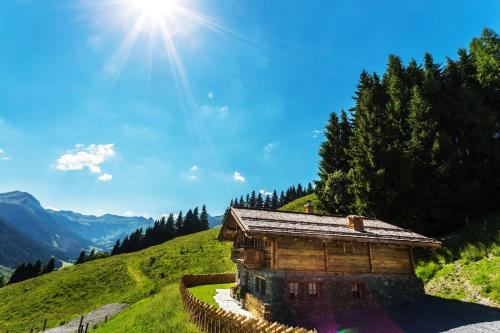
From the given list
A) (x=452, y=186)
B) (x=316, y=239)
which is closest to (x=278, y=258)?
(x=316, y=239)

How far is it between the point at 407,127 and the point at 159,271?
1773 inches

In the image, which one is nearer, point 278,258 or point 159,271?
point 278,258

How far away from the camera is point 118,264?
203 feet

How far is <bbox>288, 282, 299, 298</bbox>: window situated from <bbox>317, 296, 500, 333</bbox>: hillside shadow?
2.31 metres

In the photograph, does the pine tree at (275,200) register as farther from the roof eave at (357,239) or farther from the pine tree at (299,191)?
the roof eave at (357,239)

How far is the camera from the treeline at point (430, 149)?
93.8 feet

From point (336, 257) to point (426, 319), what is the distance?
5665mm

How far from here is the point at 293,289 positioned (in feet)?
59.1

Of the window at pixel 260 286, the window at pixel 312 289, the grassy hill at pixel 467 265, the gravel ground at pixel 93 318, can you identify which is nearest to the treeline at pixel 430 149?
the grassy hill at pixel 467 265

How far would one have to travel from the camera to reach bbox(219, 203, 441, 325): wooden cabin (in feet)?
57.5

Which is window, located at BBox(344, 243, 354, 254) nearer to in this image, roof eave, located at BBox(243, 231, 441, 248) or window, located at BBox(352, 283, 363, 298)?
roof eave, located at BBox(243, 231, 441, 248)

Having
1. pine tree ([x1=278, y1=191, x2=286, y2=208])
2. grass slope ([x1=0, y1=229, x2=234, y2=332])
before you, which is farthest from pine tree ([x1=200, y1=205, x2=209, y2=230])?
grass slope ([x1=0, y1=229, x2=234, y2=332])

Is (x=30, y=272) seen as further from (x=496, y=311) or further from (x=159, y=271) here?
(x=496, y=311)

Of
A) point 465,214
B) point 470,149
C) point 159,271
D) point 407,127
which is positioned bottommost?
point 159,271
